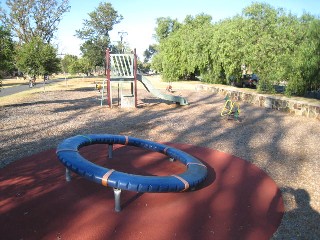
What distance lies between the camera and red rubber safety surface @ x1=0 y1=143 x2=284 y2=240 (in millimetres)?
4457

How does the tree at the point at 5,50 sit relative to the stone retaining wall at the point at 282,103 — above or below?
above

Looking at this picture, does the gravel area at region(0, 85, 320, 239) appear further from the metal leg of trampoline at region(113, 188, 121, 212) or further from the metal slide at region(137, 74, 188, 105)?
the metal leg of trampoline at region(113, 188, 121, 212)

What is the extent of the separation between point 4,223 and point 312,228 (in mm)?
5264

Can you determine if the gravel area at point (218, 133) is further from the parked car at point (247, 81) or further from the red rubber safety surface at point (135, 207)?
the parked car at point (247, 81)

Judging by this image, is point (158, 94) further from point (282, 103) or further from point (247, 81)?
point (247, 81)

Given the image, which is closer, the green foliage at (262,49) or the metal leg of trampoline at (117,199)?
the metal leg of trampoline at (117,199)

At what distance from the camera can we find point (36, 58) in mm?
23516

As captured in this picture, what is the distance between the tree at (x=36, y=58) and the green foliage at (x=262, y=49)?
53.0ft

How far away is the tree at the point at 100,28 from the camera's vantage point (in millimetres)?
66688

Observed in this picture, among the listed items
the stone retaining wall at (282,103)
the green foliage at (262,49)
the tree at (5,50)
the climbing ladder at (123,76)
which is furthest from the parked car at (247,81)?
the tree at (5,50)

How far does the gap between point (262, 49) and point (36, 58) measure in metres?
18.7

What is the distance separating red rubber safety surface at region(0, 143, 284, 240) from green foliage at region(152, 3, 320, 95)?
1278 cm

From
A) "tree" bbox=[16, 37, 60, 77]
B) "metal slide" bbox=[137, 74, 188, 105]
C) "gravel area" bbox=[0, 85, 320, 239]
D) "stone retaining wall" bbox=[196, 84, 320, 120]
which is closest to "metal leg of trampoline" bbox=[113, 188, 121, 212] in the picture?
"gravel area" bbox=[0, 85, 320, 239]

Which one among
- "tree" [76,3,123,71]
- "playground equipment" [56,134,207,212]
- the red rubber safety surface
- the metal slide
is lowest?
the red rubber safety surface
